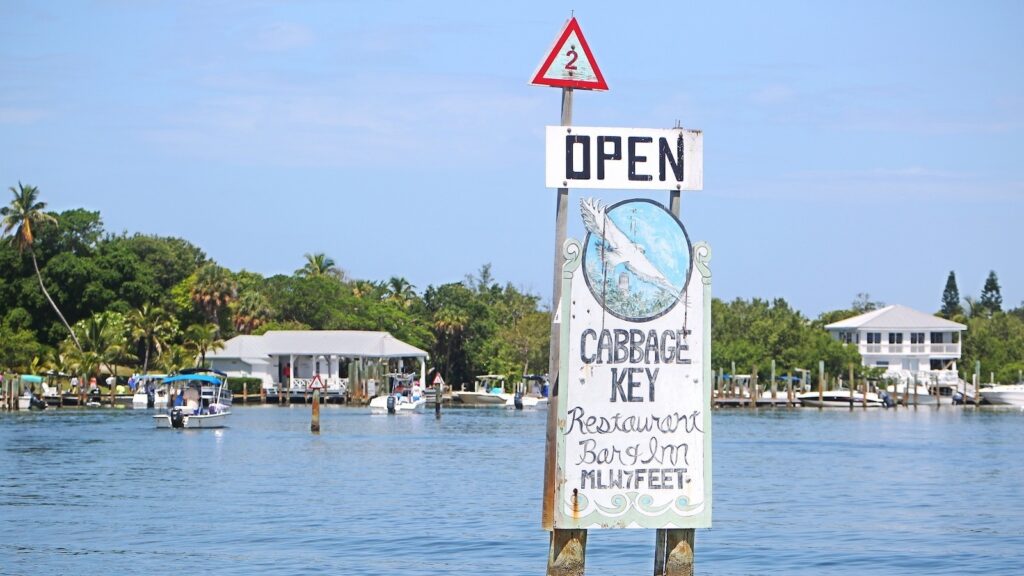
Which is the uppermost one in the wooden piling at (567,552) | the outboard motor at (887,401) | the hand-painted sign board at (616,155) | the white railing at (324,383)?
the hand-painted sign board at (616,155)

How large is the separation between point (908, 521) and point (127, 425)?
162 ft

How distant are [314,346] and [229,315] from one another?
1198 centimetres

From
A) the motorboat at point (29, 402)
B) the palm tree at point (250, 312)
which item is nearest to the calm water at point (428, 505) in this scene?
the motorboat at point (29, 402)

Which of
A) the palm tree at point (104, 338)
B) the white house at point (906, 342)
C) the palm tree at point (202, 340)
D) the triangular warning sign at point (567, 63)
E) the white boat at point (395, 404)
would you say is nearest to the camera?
the triangular warning sign at point (567, 63)

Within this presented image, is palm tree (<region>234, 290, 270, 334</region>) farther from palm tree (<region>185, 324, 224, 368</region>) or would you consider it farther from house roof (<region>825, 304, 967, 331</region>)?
house roof (<region>825, 304, 967, 331</region>)

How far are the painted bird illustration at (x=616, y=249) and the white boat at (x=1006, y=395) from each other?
106340mm

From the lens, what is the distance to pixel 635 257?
12.9 m

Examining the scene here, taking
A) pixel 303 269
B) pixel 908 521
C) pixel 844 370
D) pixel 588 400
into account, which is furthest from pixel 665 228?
pixel 303 269

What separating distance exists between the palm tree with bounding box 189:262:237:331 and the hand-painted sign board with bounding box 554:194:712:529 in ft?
327

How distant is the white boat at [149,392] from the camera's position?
92875 millimetres

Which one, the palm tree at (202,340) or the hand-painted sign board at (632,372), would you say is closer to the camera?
the hand-painted sign board at (632,372)

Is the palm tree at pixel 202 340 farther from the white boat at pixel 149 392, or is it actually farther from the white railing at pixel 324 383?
the white railing at pixel 324 383

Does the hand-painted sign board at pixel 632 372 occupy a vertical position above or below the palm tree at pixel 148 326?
below

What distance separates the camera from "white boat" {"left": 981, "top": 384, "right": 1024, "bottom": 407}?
11244cm
